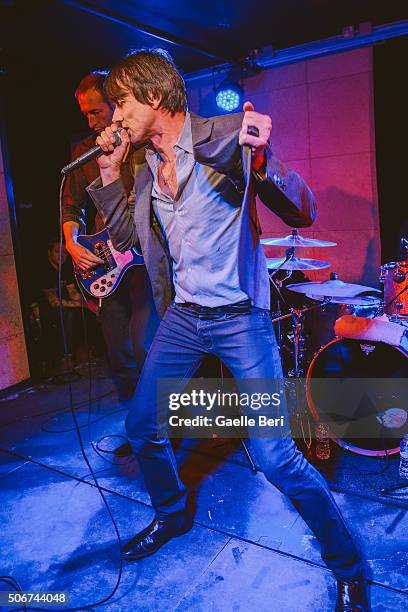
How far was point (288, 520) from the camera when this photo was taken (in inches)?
98.6

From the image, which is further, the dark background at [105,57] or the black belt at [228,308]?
the dark background at [105,57]

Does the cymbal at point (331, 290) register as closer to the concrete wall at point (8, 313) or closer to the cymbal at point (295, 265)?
the cymbal at point (295, 265)

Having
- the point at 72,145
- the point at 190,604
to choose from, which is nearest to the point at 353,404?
the point at 190,604

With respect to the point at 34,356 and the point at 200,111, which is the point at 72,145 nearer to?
the point at 200,111

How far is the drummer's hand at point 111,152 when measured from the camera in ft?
6.36

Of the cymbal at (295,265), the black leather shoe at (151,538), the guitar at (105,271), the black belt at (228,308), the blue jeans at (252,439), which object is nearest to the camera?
the blue jeans at (252,439)

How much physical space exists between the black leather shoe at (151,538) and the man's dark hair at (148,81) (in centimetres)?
193

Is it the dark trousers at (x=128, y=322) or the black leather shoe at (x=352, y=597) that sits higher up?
the dark trousers at (x=128, y=322)

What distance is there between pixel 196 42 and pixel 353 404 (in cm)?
418

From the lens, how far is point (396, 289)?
3404 millimetres

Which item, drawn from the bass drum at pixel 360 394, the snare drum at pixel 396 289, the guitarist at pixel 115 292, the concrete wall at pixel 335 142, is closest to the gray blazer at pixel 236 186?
the guitarist at pixel 115 292

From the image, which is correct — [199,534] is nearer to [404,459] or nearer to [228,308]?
[228,308]

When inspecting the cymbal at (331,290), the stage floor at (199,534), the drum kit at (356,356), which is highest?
the cymbal at (331,290)

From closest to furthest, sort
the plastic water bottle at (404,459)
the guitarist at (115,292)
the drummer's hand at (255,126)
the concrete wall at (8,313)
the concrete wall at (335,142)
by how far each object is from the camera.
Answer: the drummer's hand at (255,126) < the plastic water bottle at (404,459) < the guitarist at (115,292) < the concrete wall at (8,313) < the concrete wall at (335,142)
